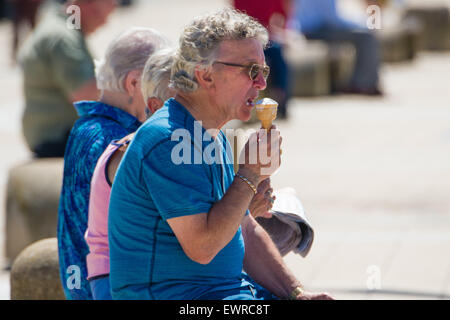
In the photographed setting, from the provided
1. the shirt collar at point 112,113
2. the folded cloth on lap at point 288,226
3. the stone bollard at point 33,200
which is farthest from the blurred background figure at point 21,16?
the folded cloth on lap at point 288,226

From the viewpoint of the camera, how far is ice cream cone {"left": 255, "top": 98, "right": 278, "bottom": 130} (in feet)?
8.69

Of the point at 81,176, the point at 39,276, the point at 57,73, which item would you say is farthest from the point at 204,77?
the point at 57,73

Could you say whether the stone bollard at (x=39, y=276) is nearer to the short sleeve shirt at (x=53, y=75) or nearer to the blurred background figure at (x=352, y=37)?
the short sleeve shirt at (x=53, y=75)

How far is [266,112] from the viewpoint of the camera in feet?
8.77

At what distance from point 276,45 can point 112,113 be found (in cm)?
641

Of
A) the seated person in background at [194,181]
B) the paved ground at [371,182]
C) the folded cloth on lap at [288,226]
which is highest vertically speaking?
the seated person in background at [194,181]

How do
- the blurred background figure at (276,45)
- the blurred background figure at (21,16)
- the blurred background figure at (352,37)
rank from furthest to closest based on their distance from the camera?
the blurred background figure at (21,16) < the blurred background figure at (352,37) < the blurred background figure at (276,45)

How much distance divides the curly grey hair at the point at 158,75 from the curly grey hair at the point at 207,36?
0.37 m

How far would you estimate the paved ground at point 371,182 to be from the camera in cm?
497

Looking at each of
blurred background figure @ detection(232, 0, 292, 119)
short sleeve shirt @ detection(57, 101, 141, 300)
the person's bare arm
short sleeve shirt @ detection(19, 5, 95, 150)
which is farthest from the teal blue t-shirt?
blurred background figure @ detection(232, 0, 292, 119)

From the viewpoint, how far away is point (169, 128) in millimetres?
2516

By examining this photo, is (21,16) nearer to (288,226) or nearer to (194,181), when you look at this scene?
(288,226)

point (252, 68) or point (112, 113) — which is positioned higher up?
point (252, 68)
